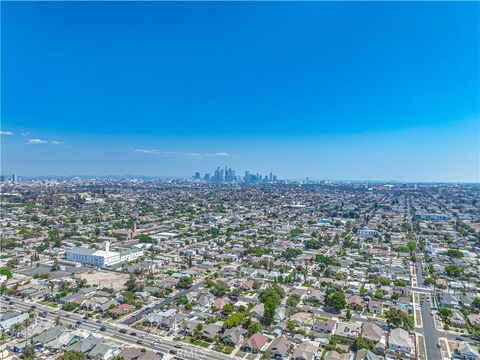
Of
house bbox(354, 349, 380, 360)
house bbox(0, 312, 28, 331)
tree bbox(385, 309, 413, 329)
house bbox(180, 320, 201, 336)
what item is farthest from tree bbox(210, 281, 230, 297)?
→ house bbox(0, 312, 28, 331)

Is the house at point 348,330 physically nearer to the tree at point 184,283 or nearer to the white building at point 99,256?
the tree at point 184,283

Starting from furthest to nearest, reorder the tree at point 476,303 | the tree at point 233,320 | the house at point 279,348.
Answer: the tree at point 476,303, the tree at point 233,320, the house at point 279,348

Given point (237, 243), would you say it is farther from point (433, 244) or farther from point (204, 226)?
point (433, 244)

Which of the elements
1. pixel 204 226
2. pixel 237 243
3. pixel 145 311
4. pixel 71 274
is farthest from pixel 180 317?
pixel 204 226

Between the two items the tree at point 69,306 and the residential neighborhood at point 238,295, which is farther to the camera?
the tree at point 69,306

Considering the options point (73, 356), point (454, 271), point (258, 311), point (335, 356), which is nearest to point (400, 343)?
point (335, 356)

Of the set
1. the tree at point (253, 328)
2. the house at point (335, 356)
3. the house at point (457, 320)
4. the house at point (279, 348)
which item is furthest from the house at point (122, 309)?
the house at point (457, 320)

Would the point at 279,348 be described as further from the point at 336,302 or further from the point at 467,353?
the point at 467,353

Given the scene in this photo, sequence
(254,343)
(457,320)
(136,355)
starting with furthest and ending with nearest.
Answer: (457,320) → (254,343) → (136,355)
